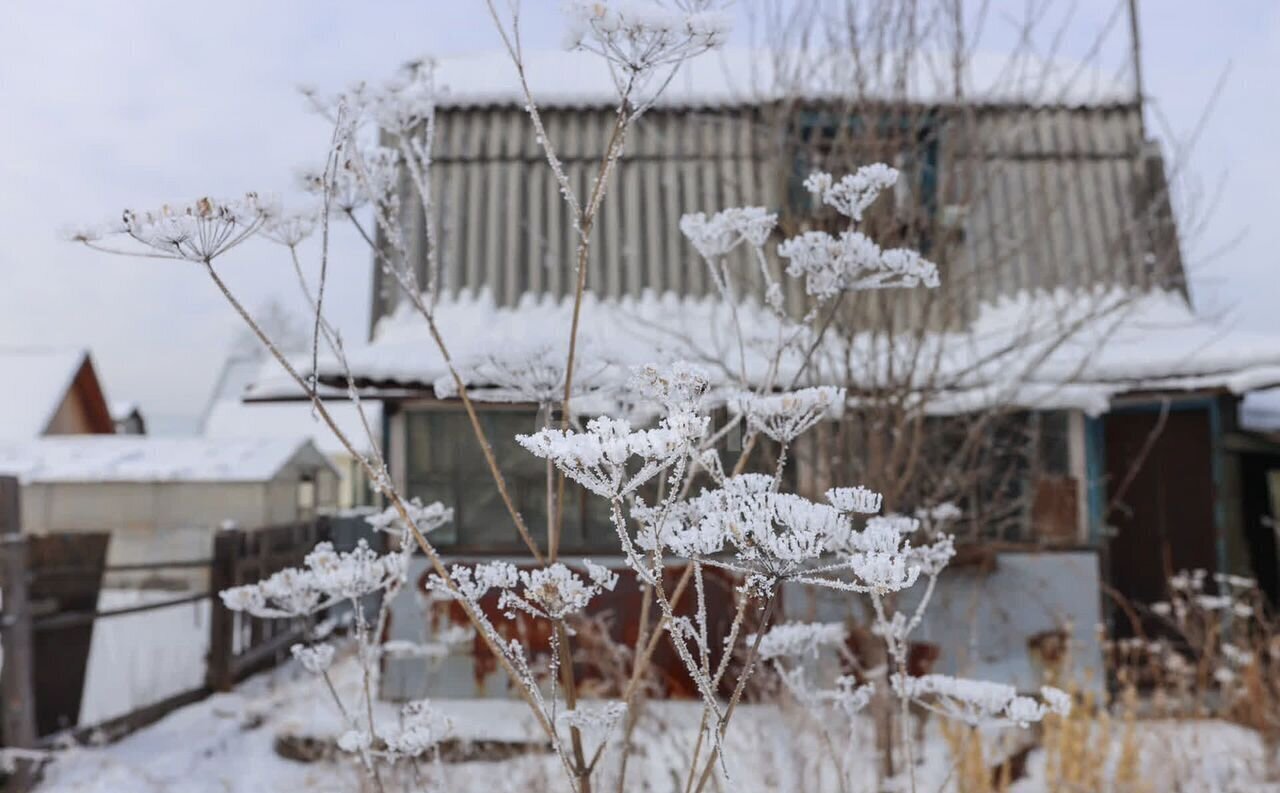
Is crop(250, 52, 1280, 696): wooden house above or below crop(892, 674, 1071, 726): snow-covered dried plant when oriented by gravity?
above

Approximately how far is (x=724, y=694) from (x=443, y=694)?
2.05 m

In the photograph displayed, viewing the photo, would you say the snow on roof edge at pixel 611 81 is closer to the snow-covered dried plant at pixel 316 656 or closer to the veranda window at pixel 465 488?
the veranda window at pixel 465 488

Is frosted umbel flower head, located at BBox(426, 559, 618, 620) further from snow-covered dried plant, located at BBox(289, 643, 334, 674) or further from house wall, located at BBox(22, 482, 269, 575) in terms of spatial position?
house wall, located at BBox(22, 482, 269, 575)

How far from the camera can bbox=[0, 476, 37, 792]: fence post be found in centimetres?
568

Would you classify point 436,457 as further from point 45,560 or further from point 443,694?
point 45,560

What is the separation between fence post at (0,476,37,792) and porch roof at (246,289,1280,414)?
165 cm

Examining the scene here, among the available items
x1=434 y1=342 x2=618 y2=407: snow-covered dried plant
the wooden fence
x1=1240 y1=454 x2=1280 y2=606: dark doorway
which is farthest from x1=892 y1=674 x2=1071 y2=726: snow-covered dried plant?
x1=1240 y1=454 x2=1280 y2=606: dark doorway

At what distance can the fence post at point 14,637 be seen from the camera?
18.6ft

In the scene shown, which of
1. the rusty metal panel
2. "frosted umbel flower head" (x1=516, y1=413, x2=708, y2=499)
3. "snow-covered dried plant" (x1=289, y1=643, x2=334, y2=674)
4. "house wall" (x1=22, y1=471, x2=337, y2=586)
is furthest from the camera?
"house wall" (x1=22, y1=471, x2=337, y2=586)

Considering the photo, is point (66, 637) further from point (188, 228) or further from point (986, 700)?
point (986, 700)

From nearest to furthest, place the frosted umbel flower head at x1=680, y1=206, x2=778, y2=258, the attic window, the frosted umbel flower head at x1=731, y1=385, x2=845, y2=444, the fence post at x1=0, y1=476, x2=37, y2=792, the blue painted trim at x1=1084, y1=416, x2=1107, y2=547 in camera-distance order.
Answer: the frosted umbel flower head at x1=731, y1=385, x2=845, y2=444, the frosted umbel flower head at x1=680, y1=206, x2=778, y2=258, the attic window, the fence post at x1=0, y1=476, x2=37, y2=792, the blue painted trim at x1=1084, y1=416, x2=1107, y2=547

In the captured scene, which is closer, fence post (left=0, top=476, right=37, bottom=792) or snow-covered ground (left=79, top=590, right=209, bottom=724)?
fence post (left=0, top=476, right=37, bottom=792)

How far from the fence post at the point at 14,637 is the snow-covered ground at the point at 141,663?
32.4 inches

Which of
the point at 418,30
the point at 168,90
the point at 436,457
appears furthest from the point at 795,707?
the point at 436,457
